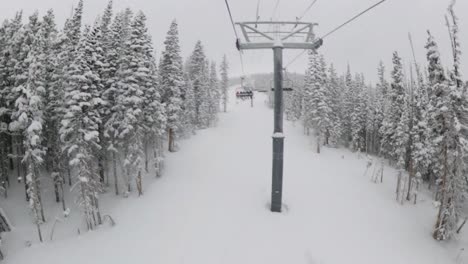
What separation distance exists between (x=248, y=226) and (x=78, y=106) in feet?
46.8

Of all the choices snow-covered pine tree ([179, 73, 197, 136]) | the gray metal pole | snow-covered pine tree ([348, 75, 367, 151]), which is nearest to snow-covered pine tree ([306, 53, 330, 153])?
snow-covered pine tree ([348, 75, 367, 151])

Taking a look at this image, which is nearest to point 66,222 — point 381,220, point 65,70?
point 65,70

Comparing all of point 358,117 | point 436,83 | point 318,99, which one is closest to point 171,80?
point 318,99

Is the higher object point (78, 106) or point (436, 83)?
point (436, 83)

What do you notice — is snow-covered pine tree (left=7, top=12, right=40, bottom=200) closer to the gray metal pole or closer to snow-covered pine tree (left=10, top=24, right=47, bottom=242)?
snow-covered pine tree (left=10, top=24, right=47, bottom=242)

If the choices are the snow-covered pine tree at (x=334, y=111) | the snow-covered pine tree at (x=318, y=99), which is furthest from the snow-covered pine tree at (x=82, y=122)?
the snow-covered pine tree at (x=334, y=111)

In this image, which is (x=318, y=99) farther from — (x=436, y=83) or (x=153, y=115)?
(x=153, y=115)

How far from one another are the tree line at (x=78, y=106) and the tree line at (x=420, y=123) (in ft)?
73.3

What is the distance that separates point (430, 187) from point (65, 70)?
4289 cm

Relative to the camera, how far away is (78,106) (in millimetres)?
22688

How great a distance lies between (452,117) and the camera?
23.2 meters

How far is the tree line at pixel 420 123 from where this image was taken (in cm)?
2331

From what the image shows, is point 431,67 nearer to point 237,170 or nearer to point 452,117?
point 452,117

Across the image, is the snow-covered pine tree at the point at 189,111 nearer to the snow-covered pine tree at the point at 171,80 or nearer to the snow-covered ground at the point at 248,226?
the snow-covered pine tree at the point at 171,80
